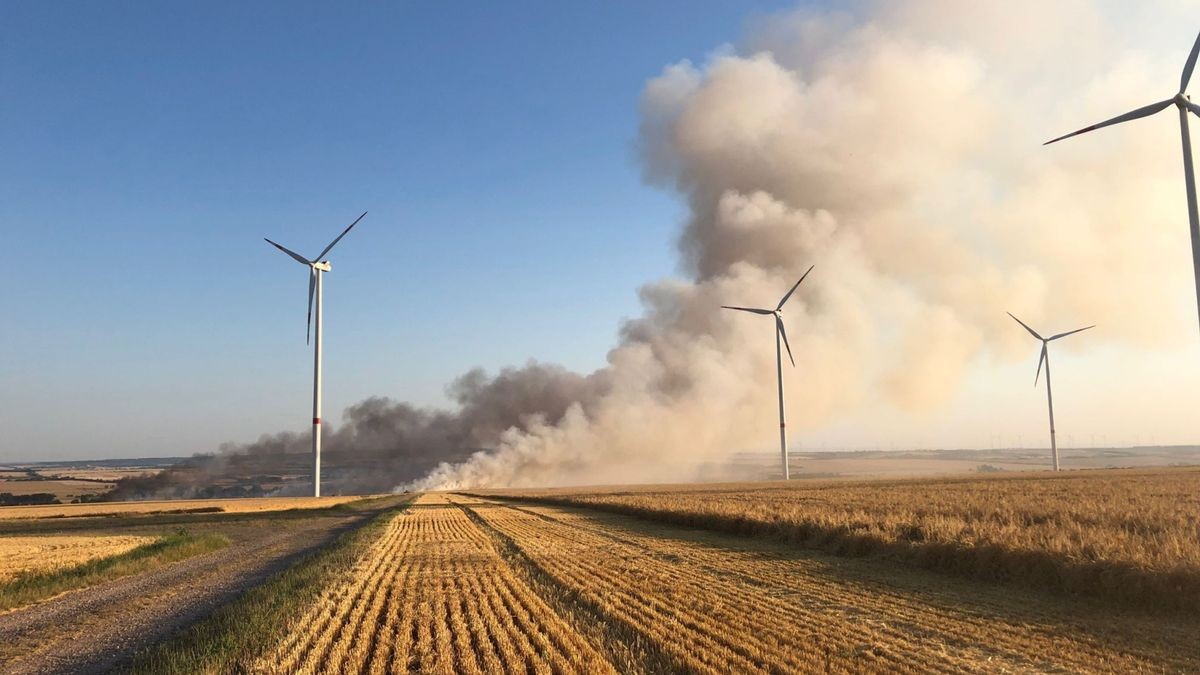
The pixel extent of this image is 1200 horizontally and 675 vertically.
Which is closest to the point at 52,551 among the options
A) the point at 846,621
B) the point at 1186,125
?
the point at 846,621

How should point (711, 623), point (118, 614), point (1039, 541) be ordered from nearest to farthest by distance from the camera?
1. point (711, 623)
2. point (118, 614)
3. point (1039, 541)

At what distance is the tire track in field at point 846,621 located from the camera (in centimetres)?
1045

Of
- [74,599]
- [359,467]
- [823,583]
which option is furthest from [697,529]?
[359,467]

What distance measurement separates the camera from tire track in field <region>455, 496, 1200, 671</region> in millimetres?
10445

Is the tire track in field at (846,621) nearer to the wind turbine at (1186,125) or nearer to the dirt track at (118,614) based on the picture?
the dirt track at (118,614)

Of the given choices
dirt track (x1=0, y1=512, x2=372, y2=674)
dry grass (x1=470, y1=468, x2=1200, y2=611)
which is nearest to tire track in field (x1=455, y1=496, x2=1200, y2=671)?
dry grass (x1=470, y1=468, x2=1200, y2=611)

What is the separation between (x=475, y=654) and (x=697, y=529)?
84.5 ft

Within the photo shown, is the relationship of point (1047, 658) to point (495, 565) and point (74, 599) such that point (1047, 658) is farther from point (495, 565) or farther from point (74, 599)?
point (74, 599)

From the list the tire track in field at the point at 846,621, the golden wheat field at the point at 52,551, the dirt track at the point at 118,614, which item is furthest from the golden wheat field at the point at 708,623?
the golden wheat field at the point at 52,551

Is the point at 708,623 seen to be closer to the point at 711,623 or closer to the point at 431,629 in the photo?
the point at 711,623

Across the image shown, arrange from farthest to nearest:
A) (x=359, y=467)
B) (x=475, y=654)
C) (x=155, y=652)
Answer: (x=359, y=467) < (x=155, y=652) < (x=475, y=654)

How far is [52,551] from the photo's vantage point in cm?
3150

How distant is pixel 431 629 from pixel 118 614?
8.71 m

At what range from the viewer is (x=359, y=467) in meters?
190
